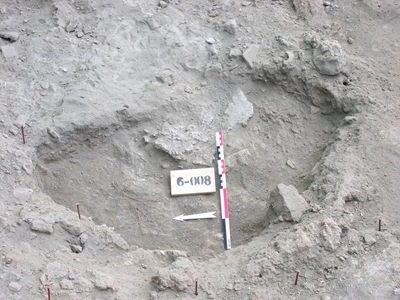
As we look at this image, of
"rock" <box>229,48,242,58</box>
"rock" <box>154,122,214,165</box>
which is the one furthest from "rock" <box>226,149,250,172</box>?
"rock" <box>229,48,242,58</box>

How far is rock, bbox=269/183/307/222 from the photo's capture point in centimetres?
447

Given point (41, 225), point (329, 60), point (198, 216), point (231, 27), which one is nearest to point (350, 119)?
point (329, 60)

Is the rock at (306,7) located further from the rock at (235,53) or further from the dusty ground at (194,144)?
the rock at (235,53)

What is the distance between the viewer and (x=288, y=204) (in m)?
4.50

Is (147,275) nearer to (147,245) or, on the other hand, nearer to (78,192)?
(147,245)

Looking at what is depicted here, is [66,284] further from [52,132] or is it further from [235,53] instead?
[235,53]

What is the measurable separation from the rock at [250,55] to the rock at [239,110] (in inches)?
12.9

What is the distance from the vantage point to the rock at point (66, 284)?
3828 mm

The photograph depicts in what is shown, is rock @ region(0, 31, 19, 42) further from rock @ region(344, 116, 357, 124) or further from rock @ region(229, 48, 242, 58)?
rock @ region(344, 116, 357, 124)

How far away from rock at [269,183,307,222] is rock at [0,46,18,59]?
317cm

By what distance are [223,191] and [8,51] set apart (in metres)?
2.77

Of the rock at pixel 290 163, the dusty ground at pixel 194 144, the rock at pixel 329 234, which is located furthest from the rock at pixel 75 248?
the rock at pixel 290 163

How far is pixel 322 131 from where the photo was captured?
5.52 m

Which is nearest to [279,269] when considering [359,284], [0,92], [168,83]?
[359,284]
